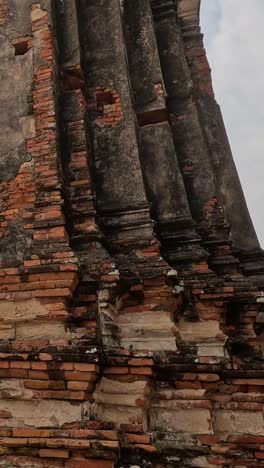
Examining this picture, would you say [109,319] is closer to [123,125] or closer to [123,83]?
[123,125]

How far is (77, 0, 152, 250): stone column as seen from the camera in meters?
5.00

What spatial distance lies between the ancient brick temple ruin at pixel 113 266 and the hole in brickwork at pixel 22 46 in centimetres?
1

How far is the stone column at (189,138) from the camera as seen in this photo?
5.98m

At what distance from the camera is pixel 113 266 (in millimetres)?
4242

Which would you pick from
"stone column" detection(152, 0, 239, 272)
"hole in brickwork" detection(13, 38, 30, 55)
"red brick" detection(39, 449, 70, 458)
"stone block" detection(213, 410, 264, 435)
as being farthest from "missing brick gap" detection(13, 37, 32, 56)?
"stone block" detection(213, 410, 264, 435)

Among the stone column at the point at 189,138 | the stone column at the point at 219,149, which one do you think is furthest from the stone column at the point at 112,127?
the stone column at the point at 219,149

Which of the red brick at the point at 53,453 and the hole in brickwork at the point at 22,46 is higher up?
the hole in brickwork at the point at 22,46

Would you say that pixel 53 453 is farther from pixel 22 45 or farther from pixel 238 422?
pixel 22 45

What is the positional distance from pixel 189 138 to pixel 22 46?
104 inches

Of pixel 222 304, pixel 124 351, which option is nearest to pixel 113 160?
pixel 222 304

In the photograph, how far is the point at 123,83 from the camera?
19.2 feet

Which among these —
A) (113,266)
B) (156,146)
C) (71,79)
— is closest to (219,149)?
(156,146)

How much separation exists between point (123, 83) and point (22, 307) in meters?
Answer: 3.25

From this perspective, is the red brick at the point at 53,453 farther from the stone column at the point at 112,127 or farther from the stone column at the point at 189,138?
the stone column at the point at 189,138
